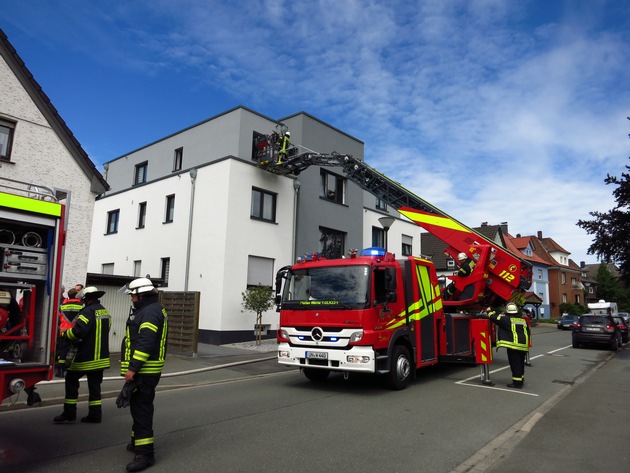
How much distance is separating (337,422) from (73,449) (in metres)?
3.24

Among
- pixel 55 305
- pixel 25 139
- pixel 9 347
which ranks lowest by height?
pixel 9 347

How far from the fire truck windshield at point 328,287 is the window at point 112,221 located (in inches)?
Answer: 675

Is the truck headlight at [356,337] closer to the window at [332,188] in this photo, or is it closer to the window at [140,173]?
the window at [332,188]

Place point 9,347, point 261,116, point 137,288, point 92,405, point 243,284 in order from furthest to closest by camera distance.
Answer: point 261,116
point 243,284
point 92,405
point 137,288
point 9,347

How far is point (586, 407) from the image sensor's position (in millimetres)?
7738

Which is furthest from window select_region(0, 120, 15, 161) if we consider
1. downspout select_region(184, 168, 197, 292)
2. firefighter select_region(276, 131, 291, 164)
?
firefighter select_region(276, 131, 291, 164)

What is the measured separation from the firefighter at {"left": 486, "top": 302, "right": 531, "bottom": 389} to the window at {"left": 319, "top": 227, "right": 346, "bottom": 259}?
12386 millimetres

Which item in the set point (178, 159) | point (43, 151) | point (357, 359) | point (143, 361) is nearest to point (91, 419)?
point (143, 361)

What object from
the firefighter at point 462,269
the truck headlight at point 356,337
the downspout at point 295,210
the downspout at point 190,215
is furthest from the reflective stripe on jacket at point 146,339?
the downspout at point 295,210

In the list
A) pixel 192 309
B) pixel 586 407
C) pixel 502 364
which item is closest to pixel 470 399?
pixel 586 407

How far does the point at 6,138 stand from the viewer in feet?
37.8

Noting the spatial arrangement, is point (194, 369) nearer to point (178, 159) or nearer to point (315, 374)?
point (315, 374)

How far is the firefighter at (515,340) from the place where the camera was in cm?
923

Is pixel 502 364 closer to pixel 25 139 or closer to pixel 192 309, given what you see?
pixel 192 309
